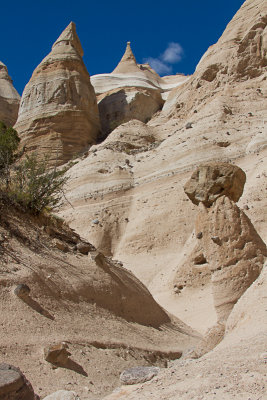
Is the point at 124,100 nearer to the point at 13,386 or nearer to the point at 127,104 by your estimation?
the point at 127,104

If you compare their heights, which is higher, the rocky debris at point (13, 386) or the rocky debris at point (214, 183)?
the rocky debris at point (214, 183)

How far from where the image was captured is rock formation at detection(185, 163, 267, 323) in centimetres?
872

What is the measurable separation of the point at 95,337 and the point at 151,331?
6.99ft

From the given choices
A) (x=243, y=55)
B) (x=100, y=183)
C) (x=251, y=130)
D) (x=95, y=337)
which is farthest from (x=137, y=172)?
(x=95, y=337)

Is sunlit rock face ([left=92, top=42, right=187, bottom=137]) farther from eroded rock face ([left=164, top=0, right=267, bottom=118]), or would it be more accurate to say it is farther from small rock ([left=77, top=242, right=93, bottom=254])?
small rock ([left=77, top=242, right=93, bottom=254])

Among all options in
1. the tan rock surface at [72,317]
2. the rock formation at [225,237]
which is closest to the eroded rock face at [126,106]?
the rock formation at [225,237]

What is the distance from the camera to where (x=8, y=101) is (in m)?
46.5

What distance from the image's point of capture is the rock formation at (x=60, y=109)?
33.5m

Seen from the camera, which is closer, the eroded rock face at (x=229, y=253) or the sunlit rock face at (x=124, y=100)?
the eroded rock face at (x=229, y=253)

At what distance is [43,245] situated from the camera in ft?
26.1

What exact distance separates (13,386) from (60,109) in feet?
105

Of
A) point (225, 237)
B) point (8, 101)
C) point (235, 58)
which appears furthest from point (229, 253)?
point (8, 101)

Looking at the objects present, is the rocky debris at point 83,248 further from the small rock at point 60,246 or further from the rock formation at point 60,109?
the rock formation at point 60,109

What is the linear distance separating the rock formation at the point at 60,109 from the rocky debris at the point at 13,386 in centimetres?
2882
